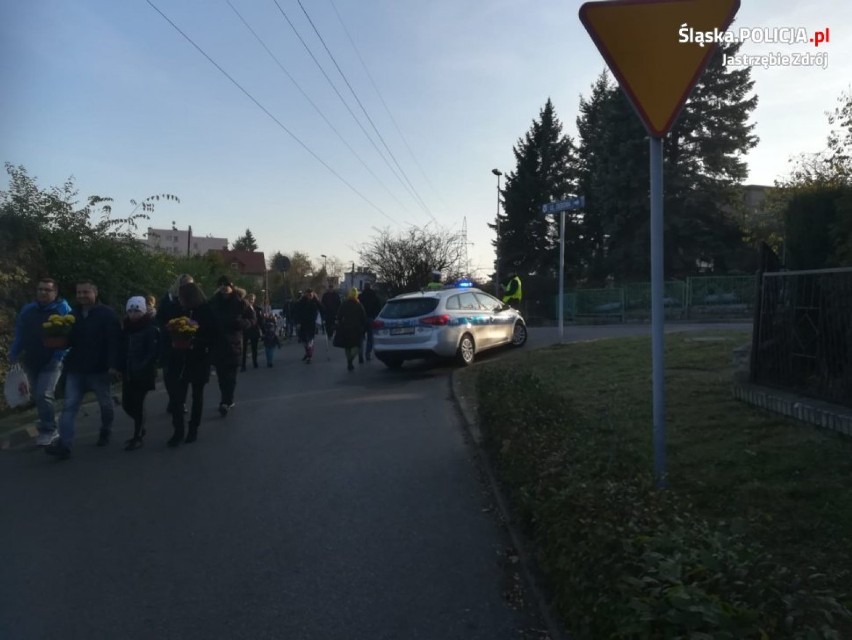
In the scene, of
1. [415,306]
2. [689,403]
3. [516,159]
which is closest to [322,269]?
[516,159]

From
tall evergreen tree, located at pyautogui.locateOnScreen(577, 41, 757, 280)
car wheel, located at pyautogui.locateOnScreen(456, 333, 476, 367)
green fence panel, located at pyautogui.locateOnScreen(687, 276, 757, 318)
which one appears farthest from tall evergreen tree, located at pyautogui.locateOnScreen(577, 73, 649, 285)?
car wheel, located at pyautogui.locateOnScreen(456, 333, 476, 367)

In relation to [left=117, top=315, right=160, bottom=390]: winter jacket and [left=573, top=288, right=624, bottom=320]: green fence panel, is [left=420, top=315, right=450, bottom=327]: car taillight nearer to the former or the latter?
[left=117, top=315, right=160, bottom=390]: winter jacket

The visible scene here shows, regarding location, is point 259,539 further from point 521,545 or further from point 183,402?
point 183,402

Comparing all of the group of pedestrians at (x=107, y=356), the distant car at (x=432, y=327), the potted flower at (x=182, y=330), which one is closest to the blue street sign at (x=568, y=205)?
the distant car at (x=432, y=327)

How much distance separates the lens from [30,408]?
485 inches

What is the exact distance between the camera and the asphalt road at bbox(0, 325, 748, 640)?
4.38 m

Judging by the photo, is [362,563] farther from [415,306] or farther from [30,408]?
[415,306]

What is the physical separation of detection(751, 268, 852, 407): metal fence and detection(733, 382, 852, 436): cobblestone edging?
0.12 m

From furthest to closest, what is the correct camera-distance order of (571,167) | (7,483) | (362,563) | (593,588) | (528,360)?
(571,167) → (528,360) → (7,483) → (362,563) → (593,588)

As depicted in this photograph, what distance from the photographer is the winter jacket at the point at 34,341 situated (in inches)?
342

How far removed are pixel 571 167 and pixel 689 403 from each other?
47492mm

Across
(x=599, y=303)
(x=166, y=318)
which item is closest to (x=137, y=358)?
(x=166, y=318)

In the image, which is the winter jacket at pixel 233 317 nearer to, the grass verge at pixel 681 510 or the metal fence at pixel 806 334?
the grass verge at pixel 681 510

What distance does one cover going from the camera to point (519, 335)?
18.6m
